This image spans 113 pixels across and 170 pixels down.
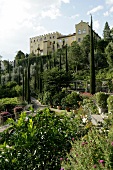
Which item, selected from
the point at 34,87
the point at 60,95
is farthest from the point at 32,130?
the point at 34,87

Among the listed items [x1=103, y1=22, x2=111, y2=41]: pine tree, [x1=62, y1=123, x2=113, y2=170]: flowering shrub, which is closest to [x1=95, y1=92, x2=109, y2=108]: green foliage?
[x1=62, y1=123, x2=113, y2=170]: flowering shrub

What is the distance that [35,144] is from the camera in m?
3.52

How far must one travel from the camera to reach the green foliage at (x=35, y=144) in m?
3.34

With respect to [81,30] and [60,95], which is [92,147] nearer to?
[60,95]

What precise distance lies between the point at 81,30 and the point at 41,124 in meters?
57.6

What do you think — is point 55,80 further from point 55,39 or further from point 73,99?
point 55,39

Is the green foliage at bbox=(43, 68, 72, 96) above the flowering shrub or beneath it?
above

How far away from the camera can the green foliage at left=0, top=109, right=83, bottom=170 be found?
11.0 ft

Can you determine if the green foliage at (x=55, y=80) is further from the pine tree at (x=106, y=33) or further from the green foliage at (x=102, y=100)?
the pine tree at (x=106, y=33)

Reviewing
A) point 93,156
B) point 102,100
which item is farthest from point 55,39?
point 93,156

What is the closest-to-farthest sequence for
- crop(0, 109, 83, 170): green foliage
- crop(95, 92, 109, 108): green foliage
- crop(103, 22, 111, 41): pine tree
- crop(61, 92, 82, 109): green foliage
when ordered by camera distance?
crop(0, 109, 83, 170): green foliage < crop(95, 92, 109, 108): green foliage < crop(61, 92, 82, 109): green foliage < crop(103, 22, 111, 41): pine tree

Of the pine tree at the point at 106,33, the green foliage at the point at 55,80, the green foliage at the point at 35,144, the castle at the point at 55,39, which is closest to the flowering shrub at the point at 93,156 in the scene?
the green foliage at the point at 35,144

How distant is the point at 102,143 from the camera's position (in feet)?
10.0

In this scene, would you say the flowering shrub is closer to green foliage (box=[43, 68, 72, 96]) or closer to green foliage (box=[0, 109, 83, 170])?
green foliage (box=[0, 109, 83, 170])
